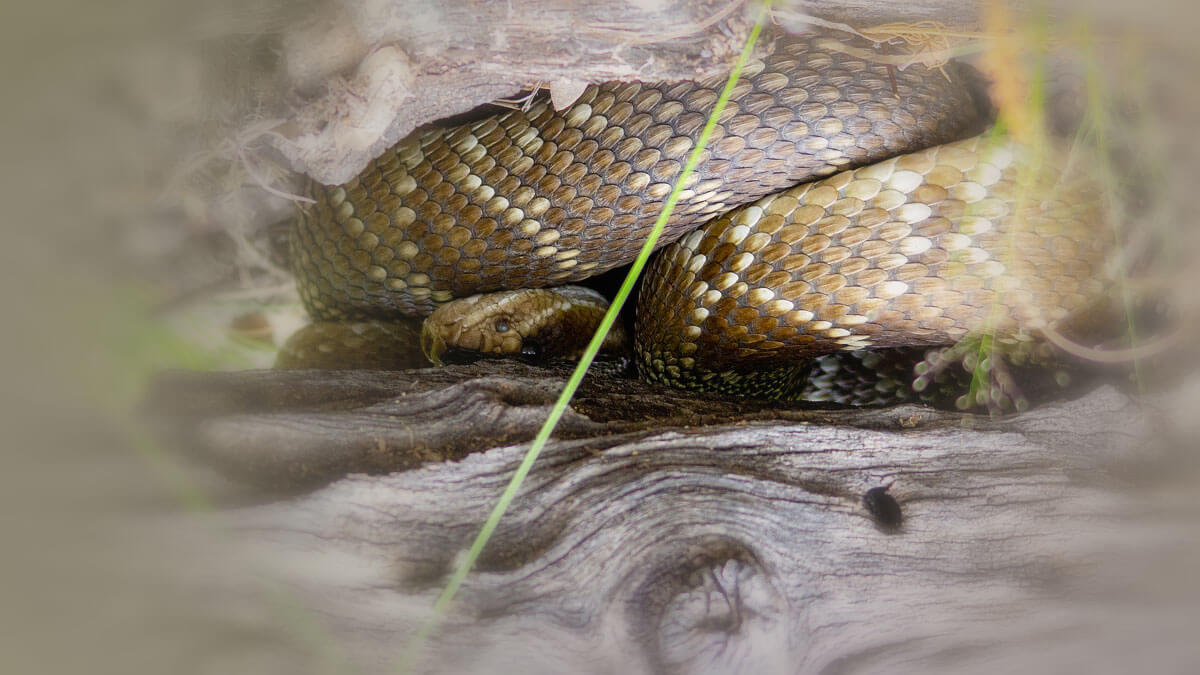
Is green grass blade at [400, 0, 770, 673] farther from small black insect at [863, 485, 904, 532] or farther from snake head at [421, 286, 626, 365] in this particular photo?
small black insect at [863, 485, 904, 532]

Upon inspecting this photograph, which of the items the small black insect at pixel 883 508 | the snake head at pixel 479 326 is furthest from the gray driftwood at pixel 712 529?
the snake head at pixel 479 326

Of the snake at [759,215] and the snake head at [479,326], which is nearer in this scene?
the snake at [759,215]

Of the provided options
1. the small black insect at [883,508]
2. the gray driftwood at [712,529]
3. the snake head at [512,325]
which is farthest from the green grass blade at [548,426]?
the small black insect at [883,508]

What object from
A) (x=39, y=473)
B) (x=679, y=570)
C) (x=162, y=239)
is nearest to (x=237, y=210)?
(x=162, y=239)

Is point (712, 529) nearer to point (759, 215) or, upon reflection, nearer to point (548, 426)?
point (548, 426)

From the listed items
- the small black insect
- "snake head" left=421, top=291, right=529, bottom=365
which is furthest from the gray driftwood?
"snake head" left=421, top=291, right=529, bottom=365

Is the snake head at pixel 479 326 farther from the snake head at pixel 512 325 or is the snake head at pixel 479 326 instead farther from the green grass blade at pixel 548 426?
the green grass blade at pixel 548 426

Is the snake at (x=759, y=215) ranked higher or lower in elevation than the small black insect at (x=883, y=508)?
higher

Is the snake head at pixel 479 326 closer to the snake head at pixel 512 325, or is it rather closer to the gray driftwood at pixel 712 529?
the snake head at pixel 512 325

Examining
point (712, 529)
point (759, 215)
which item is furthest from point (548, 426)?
point (759, 215)
